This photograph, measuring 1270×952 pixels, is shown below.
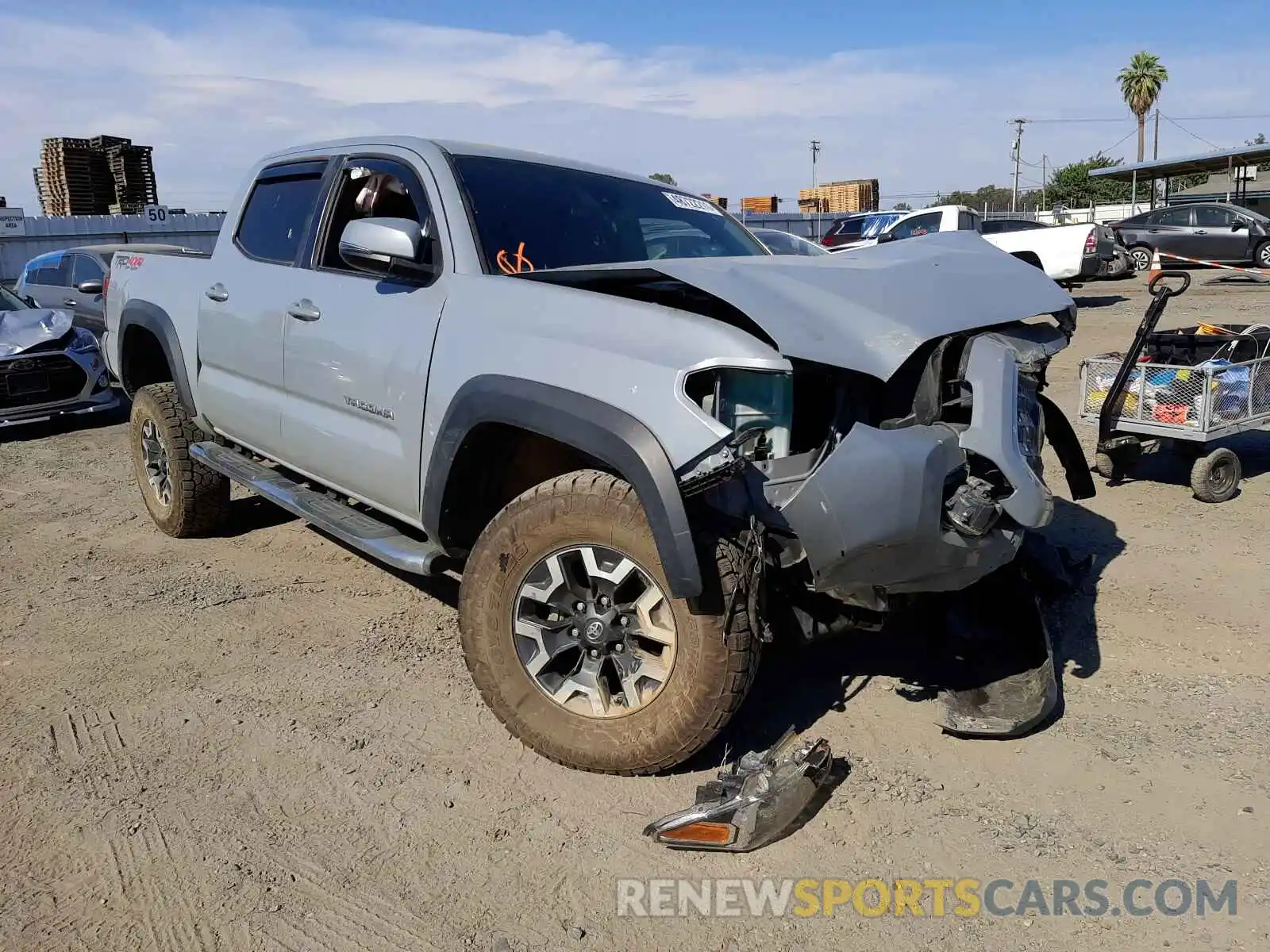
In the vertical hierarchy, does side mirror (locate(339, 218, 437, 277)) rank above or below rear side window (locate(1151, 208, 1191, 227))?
below

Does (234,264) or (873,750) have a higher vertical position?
(234,264)

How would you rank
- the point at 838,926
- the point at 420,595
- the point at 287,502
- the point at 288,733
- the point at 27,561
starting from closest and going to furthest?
the point at 838,926, the point at 288,733, the point at 287,502, the point at 420,595, the point at 27,561

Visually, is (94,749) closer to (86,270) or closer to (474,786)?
(474,786)

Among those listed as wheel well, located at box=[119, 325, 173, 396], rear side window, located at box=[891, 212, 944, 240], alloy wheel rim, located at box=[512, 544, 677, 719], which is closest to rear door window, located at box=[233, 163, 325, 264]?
wheel well, located at box=[119, 325, 173, 396]

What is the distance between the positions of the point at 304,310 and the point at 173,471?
1903 mm

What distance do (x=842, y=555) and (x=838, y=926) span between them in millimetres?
931

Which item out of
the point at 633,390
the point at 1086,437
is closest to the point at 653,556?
the point at 633,390

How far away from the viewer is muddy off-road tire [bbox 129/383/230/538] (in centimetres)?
543

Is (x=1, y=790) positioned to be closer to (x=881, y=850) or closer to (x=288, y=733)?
(x=288, y=733)

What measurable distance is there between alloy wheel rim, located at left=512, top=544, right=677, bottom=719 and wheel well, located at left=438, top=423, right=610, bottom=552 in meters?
0.40

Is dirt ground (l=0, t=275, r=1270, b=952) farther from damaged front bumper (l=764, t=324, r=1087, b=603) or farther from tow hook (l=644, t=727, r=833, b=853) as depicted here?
damaged front bumper (l=764, t=324, r=1087, b=603)

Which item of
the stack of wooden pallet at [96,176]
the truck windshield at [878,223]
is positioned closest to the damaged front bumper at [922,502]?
the truck windshield at [878,223]

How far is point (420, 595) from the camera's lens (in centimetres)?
474

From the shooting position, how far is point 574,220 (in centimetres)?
397
